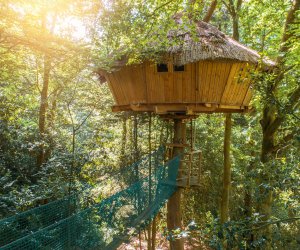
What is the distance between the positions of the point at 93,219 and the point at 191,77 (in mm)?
3340

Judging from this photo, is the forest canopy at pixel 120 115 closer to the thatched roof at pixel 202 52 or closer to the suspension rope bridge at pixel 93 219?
the thatched roof at pixel 202 52

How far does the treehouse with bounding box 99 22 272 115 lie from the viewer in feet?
17.9

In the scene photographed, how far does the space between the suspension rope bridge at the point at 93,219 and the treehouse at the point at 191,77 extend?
118 cm

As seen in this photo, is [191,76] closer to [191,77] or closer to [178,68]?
[191,77]

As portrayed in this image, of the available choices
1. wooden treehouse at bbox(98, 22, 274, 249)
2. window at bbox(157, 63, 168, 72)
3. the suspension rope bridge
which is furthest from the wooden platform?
the suspension rope bridge

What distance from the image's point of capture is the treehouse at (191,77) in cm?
547

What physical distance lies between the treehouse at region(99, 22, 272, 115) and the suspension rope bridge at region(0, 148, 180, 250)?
1.18 metres

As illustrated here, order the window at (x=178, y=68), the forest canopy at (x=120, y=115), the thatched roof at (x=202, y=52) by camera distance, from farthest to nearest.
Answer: the window at (x=178, y=68) → the thatched roof at (x=202, y=52) → the forest canopy at (x=120, y=115)

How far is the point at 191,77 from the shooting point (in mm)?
5730

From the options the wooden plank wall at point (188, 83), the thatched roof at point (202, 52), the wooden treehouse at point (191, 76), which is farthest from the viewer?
the wooden plank wall at point (188, 83)

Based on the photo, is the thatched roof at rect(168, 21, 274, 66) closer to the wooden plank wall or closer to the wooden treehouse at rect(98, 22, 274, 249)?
the wooden treehouse at rect(98, 22, 274, 249)

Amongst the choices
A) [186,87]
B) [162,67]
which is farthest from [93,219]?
[162,67]

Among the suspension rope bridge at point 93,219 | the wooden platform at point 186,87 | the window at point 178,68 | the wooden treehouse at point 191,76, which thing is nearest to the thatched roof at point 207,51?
the wooden treehouse at point 191,76

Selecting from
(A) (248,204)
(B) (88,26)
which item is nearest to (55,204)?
(B) (88,26)
